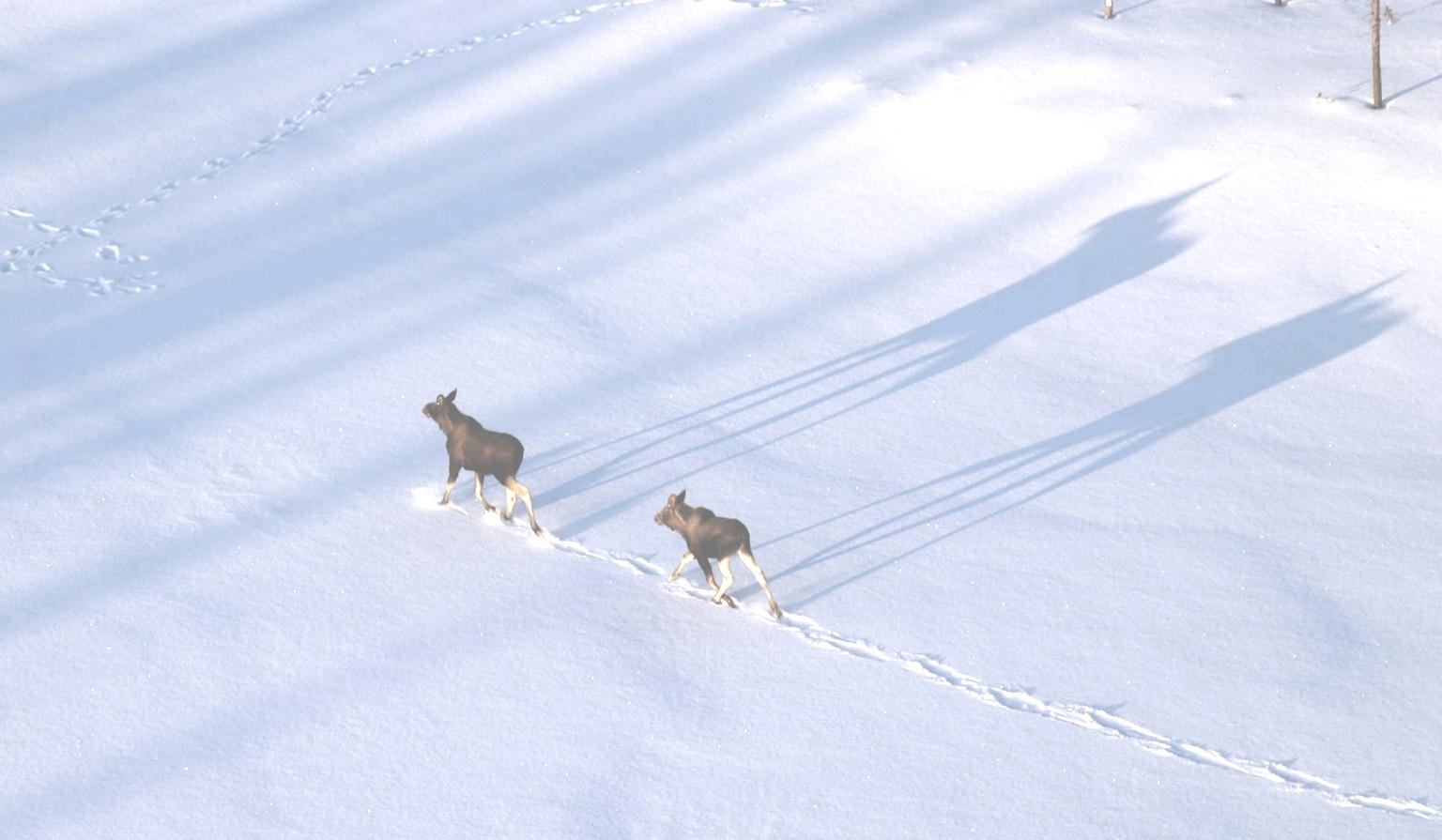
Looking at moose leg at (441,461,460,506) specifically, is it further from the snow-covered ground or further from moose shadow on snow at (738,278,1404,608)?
moose shadow on snow at (738,278,1404,608)

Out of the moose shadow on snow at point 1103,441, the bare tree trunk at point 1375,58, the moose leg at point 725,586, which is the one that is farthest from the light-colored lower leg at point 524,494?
the bare tree trunk at point 1375,58

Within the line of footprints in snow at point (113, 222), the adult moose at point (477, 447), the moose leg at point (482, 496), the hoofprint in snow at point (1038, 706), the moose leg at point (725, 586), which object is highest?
the line of footprints in snow at point (113, 222)

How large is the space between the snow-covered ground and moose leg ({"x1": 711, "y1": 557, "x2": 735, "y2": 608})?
9 centimetres

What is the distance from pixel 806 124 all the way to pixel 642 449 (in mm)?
6451

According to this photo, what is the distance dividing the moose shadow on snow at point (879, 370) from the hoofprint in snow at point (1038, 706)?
3.15ft

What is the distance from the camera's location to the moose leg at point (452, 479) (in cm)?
1178

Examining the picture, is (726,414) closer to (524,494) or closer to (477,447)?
(524,494)

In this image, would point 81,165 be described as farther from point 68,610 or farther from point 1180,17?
point 1180,17

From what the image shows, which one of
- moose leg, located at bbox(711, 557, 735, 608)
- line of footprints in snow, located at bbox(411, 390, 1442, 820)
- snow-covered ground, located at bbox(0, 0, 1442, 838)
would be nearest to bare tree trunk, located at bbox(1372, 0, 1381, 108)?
snow-covered ground, located at bbox(0, 0, 1442, 838)

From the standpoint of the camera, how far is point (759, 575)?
1105 centimetres

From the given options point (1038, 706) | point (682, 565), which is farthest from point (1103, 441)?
point (682, 565)

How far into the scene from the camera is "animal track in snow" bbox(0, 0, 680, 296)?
1509 centimetres

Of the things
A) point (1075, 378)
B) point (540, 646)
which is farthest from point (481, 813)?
point (1075, 378)

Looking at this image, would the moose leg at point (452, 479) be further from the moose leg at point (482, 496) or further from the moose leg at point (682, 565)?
the moose leg at point (682, 565)
